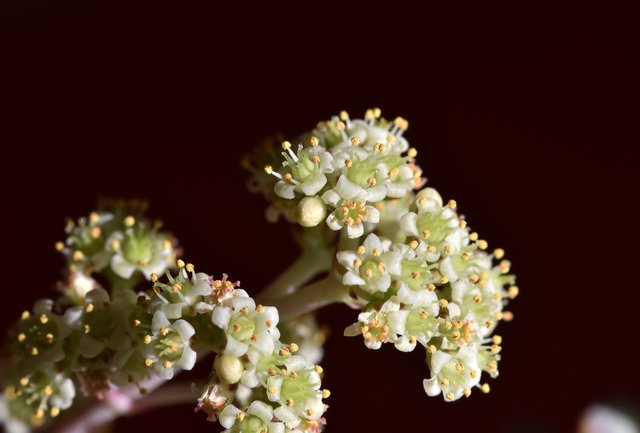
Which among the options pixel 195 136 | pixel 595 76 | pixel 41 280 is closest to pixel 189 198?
pixel 195 136

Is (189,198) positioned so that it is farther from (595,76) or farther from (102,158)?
(595,76)

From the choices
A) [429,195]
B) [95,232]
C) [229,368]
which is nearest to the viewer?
[229,368]

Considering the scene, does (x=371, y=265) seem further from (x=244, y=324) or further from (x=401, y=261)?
(x=244, y=324)

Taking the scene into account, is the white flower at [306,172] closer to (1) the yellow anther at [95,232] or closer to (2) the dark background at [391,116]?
(1) the yellow anther at [95,232]

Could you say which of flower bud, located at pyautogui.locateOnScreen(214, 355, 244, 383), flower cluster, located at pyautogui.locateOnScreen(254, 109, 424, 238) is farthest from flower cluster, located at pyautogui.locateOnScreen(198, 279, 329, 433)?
flower cluster, located at pyautogui.locateOnScreen(254, 109, 424, 238)

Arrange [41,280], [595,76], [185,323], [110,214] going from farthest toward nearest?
[595,76] → [41,280] → [110,214] → [185,323]

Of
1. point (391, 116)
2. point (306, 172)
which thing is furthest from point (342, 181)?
point (391, 116)

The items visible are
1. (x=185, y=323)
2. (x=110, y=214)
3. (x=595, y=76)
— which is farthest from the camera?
(x=595, y=76)
